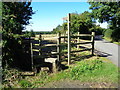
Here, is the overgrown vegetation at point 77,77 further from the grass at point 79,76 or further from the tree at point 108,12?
the tree at point 108,12

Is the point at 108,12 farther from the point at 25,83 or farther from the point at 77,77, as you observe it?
the point at 25,83

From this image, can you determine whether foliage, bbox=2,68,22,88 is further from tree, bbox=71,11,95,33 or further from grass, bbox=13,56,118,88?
tree, bbox=71,11,95,33

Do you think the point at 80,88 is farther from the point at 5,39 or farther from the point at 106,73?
the point at 5,39

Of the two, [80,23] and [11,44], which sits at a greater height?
[80,23]

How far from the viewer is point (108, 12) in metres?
17.6

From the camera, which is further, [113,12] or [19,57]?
[113,12]

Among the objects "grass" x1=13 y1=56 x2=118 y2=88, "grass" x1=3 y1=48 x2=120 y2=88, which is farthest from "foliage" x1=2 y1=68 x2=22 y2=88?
"grass" x1=13 y1=56 x2=118 y2=88

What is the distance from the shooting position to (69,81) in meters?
3.99

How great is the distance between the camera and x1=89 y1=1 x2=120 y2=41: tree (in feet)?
56.7

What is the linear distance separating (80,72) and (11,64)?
2.92m

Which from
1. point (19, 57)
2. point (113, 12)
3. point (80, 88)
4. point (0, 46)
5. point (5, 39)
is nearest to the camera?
point (80, 88)

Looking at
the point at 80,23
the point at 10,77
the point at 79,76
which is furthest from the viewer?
the point at 80,23

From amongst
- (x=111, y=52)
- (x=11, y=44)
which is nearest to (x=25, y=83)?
(x=11, y=44)

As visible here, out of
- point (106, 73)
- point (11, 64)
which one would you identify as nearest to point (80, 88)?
point (106, 73)
